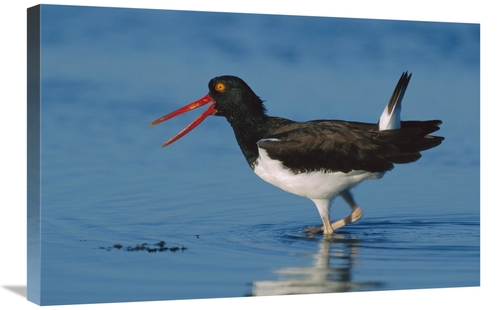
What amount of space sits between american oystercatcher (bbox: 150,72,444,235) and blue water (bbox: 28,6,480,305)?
15 centimetres

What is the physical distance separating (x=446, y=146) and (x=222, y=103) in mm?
2633

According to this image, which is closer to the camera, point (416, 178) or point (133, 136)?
point (133, 136)

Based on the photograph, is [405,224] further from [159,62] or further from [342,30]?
[159,62]

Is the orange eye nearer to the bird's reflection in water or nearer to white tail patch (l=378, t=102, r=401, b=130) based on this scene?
white tail patch (l=378, t=102, r=401, b=130)

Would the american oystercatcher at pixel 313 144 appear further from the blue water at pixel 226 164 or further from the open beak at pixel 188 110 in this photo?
the blue water at pixel 226 164

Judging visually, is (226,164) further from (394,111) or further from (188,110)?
(394,111)

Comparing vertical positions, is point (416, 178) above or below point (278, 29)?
below

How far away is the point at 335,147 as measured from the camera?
1204 cm

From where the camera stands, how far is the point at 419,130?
12.3 metres

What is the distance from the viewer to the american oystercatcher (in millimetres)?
12047

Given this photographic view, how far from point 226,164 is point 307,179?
88 cm

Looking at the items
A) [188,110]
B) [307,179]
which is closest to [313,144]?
[307,179]

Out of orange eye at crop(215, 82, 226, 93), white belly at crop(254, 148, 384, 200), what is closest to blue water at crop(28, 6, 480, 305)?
orange eye at crop(215, 82, 226, 93)

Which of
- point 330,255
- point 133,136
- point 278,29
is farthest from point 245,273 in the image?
point 278,29
